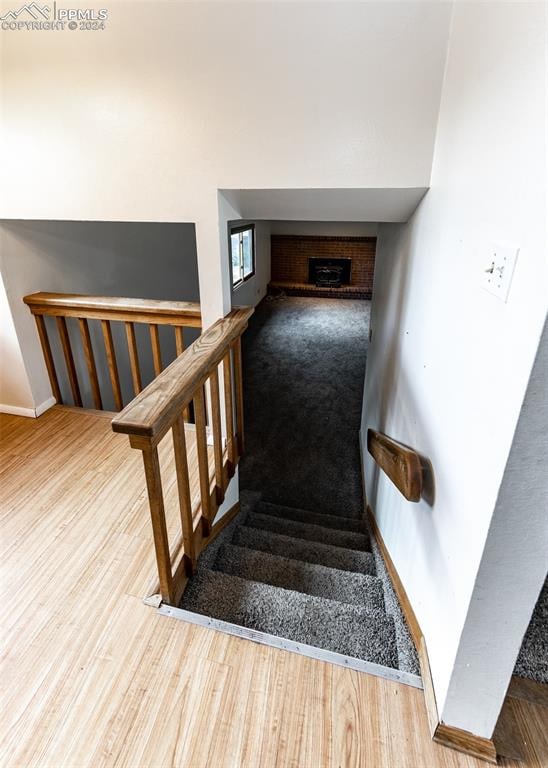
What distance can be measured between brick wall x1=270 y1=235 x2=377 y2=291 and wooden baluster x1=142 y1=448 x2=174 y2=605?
830 cm

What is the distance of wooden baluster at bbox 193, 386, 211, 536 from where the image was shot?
1.37 meters

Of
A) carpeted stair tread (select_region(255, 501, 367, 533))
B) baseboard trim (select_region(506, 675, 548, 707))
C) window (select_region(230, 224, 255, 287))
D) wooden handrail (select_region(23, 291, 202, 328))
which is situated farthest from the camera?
window (select_region(230, 224, 255, 287))

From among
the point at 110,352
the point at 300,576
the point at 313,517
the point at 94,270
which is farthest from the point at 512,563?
the point at 94,270

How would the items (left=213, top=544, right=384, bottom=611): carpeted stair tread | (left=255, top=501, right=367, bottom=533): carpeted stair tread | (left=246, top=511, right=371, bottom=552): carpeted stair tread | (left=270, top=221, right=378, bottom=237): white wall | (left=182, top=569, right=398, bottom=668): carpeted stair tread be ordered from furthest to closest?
(left=270, top=221, right=378, bottom=237): white wall
(left=255, top=501, right=367, bottom=533): carpeted stair tread
(left=246, top=511, right=371, bottom=552): carpeted stair tread
(left=213, top=544, right=384, bottom=611): carpeted stair tread
(left=182, top=569, right=398, bottom=668): carpeted stair tread

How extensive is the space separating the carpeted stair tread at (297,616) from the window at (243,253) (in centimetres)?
526

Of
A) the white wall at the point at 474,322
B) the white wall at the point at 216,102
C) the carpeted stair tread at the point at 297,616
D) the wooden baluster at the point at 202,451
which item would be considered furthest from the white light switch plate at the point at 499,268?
the carpeted stair tread at the point at 297,616

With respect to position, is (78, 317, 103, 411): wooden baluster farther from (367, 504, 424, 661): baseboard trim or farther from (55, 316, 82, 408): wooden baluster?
(367, 504, 424, 661): baseboard trim

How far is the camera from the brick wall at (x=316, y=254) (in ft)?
28.4

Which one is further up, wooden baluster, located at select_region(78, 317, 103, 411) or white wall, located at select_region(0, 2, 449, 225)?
white wall, located at select_region(0, 2, 449, 225)

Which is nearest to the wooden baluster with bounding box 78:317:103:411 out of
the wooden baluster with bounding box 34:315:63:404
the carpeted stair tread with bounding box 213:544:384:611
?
the wooden baluster with bounding box 34:315:63:404

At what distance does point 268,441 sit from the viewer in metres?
4.03

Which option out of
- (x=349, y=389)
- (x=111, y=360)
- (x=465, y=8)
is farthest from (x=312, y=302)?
(x=465, y=8)

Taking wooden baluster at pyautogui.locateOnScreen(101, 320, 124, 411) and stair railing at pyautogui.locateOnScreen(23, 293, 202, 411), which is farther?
wooden baluster at pyautogui.locateOnScreen(101, 320, 124, 411)

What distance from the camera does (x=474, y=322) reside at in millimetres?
953
